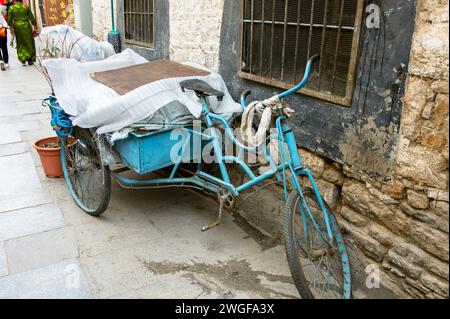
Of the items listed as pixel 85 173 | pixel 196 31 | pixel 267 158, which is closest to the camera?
pixel 267 158

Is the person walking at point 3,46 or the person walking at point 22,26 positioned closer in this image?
the person walking at point 22,26

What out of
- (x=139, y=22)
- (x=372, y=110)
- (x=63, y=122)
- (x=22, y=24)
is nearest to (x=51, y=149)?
(x=63, y=122)

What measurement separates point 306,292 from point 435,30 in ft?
5.34

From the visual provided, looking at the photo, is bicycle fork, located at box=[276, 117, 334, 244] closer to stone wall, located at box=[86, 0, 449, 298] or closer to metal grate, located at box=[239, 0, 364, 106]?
stone wall, located at box=[86, 0, 449, 298]

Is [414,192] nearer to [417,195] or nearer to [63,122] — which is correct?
[417,195]

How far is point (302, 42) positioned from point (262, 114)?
0.92 metres

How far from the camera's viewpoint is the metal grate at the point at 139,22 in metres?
5.81

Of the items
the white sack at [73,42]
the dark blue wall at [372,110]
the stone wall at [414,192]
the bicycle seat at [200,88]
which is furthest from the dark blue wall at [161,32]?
the stone wall at [414,192]

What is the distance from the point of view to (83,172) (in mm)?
4039

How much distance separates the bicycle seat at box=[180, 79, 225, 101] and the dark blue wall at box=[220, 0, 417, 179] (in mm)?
624

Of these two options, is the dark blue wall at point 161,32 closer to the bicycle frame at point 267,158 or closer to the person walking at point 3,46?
the bicycle frame at point 267,158

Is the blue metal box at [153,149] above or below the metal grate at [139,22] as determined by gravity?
below

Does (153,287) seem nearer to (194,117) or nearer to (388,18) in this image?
(194,117)

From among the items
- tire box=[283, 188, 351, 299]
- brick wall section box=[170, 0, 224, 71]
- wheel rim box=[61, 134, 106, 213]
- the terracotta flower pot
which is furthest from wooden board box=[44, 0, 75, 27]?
tire box=[283, 188, 351, 299]
